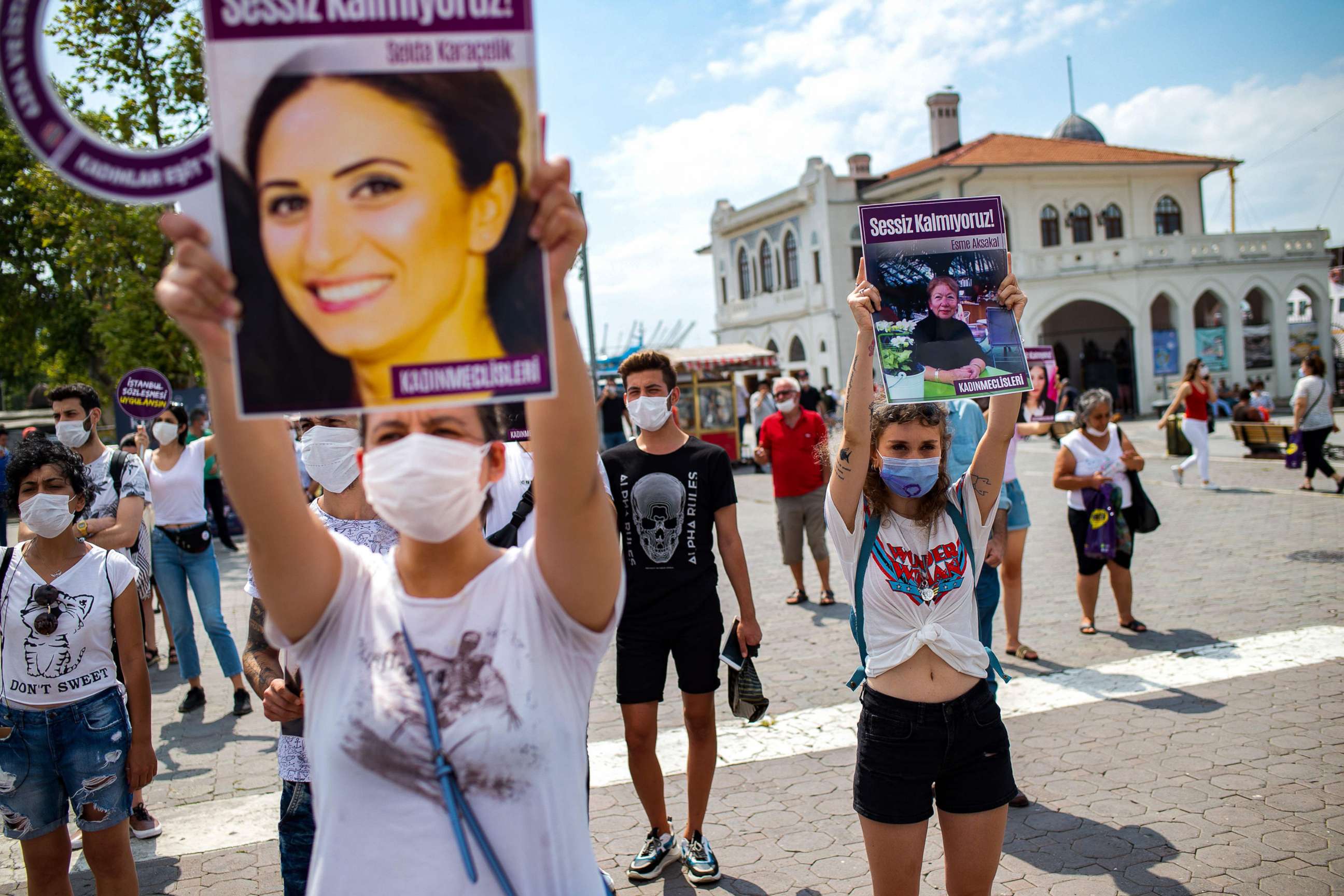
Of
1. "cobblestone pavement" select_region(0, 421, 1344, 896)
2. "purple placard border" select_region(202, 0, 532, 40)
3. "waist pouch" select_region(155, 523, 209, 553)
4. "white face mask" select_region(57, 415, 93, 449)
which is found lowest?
"cobblestone pavement" select_region(0, 421, 1344, 896)

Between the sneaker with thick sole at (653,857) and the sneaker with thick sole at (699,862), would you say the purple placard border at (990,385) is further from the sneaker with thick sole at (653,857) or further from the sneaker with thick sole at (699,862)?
the sneaker with thick sole at (653,857)

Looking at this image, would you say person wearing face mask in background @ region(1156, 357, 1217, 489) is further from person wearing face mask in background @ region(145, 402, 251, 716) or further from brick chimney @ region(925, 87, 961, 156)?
brick chimney @ region(925, 87, 961, 156)

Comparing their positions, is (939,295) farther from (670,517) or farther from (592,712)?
(592,712)

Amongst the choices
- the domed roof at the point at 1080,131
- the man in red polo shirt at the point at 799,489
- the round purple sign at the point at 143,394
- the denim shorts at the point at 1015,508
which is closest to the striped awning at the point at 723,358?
the man in red polo shirt at the point at 799,489

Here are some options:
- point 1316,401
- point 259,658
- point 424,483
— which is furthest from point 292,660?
point 1316,401

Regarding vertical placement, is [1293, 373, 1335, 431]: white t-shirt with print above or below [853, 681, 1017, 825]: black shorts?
above

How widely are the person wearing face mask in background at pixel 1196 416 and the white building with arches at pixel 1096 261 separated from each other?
61.1 ft

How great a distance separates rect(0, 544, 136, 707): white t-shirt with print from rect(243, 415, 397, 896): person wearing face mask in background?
0.83m

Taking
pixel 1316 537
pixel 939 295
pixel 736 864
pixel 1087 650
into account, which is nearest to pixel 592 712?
pixel 736 864

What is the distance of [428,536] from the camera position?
70.0 inches

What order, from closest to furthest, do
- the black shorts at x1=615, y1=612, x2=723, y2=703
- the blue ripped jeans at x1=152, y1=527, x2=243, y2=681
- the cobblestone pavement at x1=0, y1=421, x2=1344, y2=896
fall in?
the cobblestone pavement at x1=0, y1=421, x2=1344, y2=896 → the black shorts at x1=615, y1=612, x2=723, y2=703 → the blue ripped jeans at x1=152, y1=527, x2=243, y2=681

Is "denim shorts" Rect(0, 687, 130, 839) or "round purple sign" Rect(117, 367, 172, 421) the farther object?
"round purple sign" Rect(117, 367, 172, 421)

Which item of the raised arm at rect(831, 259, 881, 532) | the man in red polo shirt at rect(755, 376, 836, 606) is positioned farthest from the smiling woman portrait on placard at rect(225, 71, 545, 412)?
the man in red polo shirt at rect(755, 376, 836, 606)

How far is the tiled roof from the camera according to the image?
38594 mm
